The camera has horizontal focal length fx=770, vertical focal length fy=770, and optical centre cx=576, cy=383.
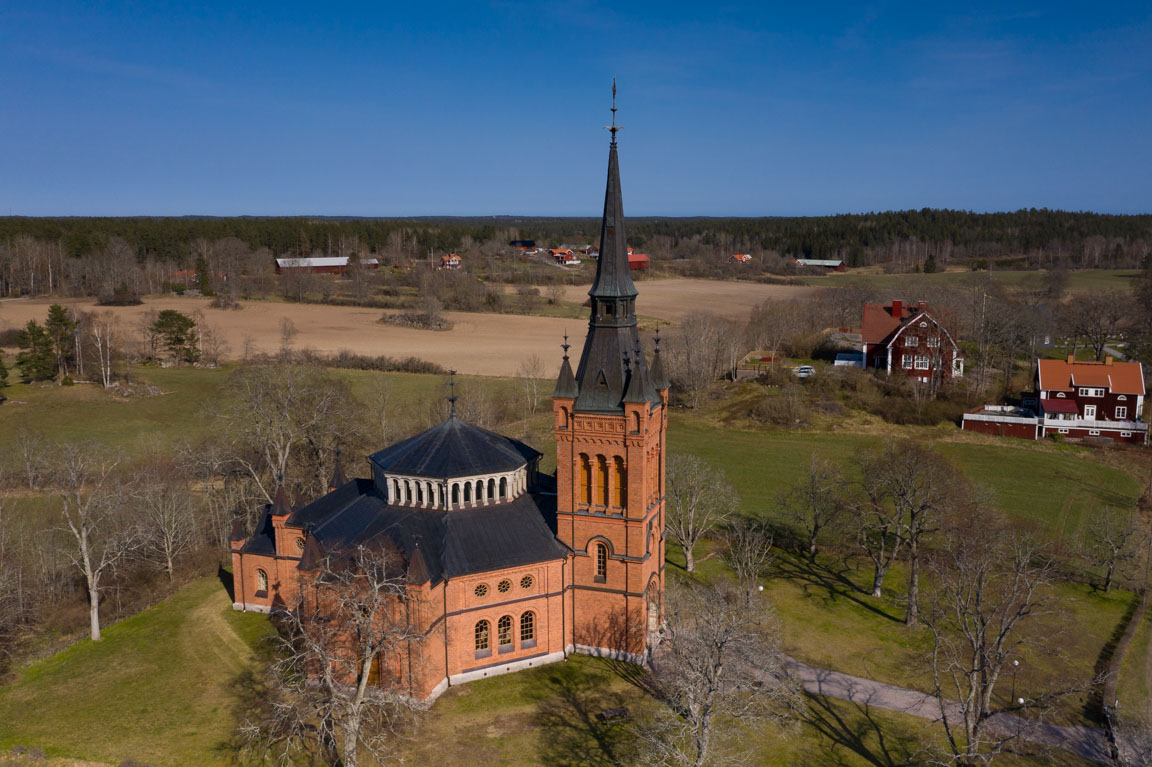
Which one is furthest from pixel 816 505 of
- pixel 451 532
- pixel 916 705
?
pixel 451 532

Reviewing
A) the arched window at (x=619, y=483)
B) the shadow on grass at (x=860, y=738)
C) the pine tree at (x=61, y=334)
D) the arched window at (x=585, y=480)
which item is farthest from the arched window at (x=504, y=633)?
the pine tree at (x=61, y=334)

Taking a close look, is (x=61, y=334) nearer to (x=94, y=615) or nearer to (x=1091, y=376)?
(x=94, y=615)

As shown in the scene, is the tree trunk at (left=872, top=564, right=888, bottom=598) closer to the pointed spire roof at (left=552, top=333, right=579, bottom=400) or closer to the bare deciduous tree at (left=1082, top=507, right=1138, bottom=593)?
the bare deciduous tree at (left=1082, top=507, right=1138, bottom=593)

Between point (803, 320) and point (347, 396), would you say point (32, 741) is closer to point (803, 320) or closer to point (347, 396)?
point (347, 396)

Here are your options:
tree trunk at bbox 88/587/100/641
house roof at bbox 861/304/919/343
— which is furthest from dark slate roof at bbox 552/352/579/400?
house roof at bbox 861/304/919/343

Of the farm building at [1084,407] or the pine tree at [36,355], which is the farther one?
the pine tree at [36,355]

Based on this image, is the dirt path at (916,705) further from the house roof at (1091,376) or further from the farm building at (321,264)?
the farm building at (321,264)
